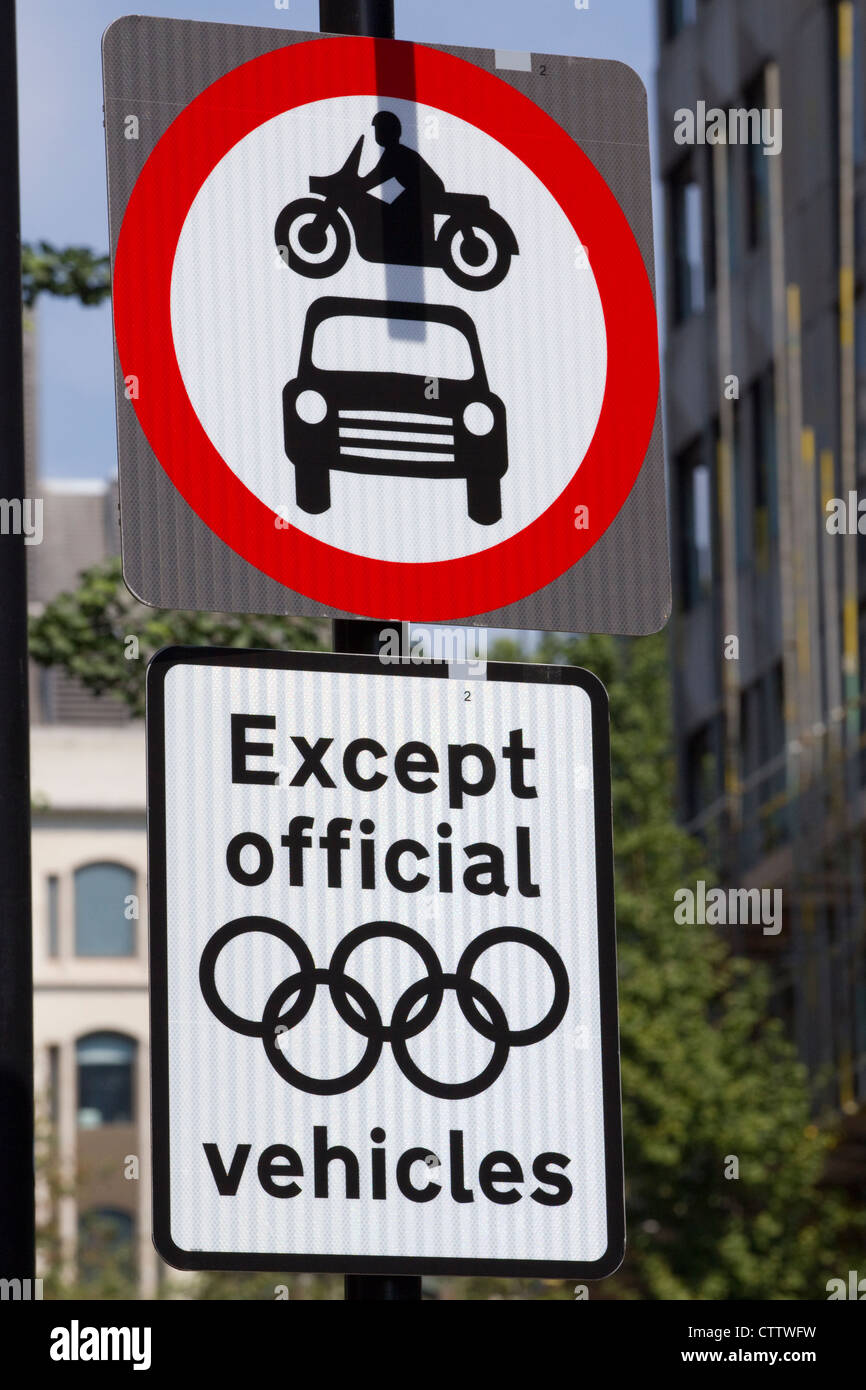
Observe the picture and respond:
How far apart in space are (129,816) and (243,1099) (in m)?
66.4

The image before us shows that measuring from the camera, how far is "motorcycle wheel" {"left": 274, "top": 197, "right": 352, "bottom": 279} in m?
2.60

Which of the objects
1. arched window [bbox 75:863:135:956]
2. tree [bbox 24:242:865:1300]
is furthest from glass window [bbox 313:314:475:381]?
arched window [bbox 75:863:135:956]

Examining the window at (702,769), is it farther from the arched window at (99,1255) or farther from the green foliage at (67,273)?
the green foliage at (67,273)

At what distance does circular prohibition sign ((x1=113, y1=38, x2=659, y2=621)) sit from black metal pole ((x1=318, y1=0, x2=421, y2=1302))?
0.14 feet

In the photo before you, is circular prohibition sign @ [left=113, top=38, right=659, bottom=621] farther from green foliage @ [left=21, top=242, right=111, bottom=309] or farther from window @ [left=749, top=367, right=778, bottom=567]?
window @ [left=749, top=367, right=778, bottom=567]

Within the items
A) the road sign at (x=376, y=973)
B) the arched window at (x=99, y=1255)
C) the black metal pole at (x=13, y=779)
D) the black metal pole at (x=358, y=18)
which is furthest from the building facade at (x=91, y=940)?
the road sign at (x=376, y=973)

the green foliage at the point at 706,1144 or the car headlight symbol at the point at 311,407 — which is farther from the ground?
the car headlight symbol at the point at 311,407

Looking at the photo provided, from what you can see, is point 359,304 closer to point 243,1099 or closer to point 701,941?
point 243,1099

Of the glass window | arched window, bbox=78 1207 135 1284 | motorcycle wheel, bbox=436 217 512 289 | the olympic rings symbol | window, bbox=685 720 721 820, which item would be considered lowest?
A: arched window, bbox=78 1207 135 1284

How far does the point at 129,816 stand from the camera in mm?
68125

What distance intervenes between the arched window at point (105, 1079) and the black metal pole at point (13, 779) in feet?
206

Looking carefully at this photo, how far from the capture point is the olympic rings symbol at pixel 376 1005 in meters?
2.33

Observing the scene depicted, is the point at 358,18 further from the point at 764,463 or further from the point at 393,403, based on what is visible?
the point at 764,463
